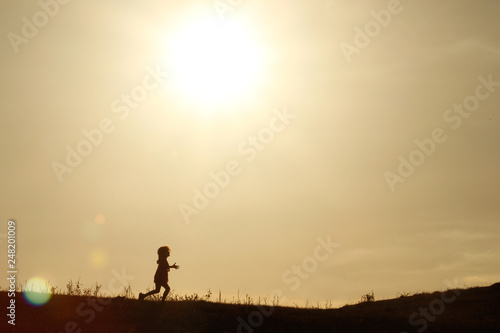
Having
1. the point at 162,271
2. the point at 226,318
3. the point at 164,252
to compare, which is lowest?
the point at 226,318

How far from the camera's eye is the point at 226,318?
60.2 feet

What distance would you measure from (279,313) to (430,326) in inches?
185

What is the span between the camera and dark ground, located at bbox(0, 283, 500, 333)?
17.1m

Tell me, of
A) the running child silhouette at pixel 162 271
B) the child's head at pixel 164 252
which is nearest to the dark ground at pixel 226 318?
the running child silhouette at pixel 162 271

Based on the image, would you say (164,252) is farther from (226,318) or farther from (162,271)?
(226,318)

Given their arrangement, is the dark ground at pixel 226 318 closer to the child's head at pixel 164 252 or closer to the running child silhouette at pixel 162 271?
the running child silhouette at pixel 162 271

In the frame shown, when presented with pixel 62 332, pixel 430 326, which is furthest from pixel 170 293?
pixel 430 326

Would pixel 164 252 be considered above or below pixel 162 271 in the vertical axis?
above

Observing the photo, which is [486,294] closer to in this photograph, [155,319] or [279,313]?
[279,313]

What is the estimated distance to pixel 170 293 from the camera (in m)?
21.2

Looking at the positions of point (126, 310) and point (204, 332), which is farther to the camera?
point (126, 310)

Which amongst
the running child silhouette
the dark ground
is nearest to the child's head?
the running child silhouette

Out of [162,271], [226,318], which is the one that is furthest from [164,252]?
[226,318]

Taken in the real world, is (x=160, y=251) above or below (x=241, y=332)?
above
